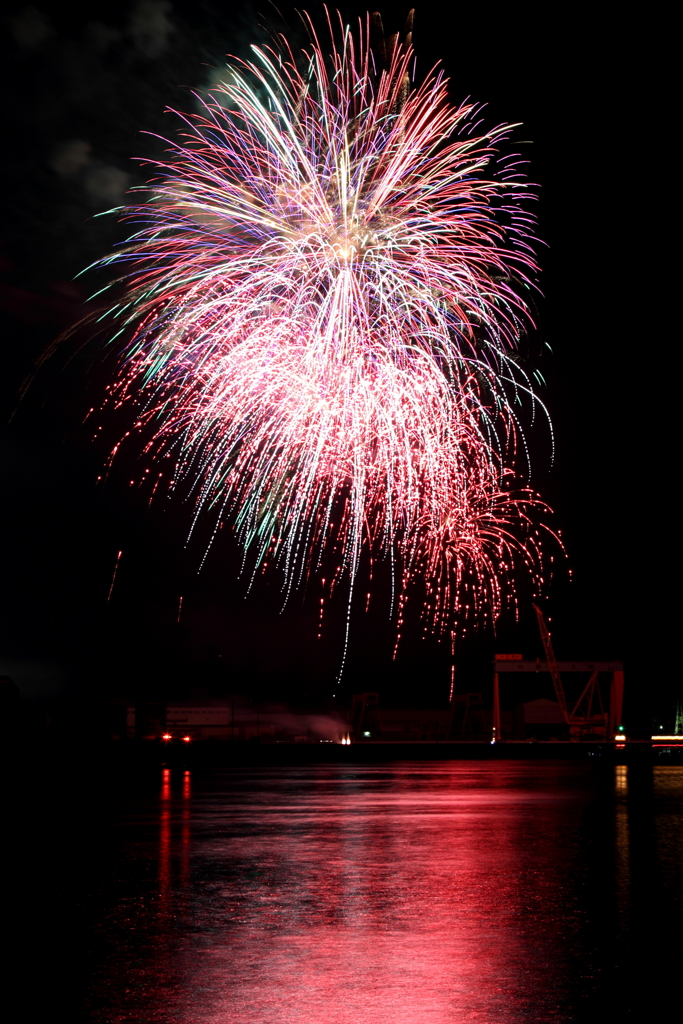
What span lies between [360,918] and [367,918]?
0.23 ft

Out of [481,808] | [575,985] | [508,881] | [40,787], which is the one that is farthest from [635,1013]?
[40,787]

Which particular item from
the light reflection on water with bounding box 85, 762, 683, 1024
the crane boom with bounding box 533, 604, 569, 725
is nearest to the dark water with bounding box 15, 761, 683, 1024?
the light reflection on water with bounding box 85, 762, 683, 1024

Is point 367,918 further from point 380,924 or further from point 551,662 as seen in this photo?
point 551,662

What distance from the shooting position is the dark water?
22.5 feet

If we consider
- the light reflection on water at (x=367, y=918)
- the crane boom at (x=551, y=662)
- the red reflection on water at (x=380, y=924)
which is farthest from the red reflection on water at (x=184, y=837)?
the crane boom at (x=551, y=662)

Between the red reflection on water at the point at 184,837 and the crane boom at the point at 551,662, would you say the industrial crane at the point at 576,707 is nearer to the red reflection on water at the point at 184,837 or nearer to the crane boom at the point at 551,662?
the crane boom at the point at 551,662

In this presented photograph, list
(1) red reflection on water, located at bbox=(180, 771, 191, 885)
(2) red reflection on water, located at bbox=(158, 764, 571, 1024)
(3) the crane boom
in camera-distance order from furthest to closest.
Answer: (3) the crane boom
(1) red reflection on water, located at bbox=(180, 771, 191, 885)
(2) red reflection on water, located at bbox=(158, 764, 571, 1024)

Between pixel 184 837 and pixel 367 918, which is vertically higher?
→ pixel 367 918

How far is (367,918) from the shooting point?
9727mm

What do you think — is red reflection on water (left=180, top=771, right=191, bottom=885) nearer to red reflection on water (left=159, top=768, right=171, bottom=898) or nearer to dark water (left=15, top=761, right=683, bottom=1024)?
dark water (left=15, top=761, right=683, bottom=1024)

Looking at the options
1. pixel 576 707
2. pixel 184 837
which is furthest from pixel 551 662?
pixel 184 837

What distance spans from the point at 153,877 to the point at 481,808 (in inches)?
471

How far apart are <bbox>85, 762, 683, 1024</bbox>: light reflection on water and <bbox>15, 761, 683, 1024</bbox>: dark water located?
0.03m

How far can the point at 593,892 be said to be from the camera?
36.4ft
